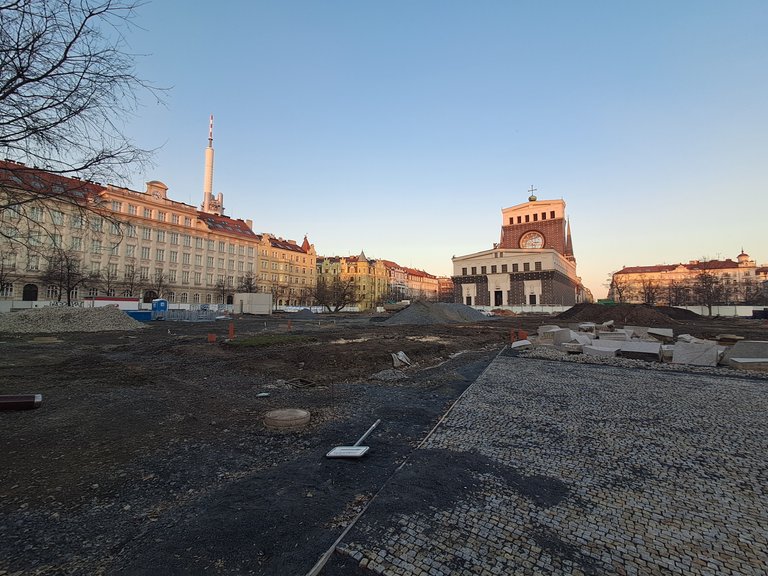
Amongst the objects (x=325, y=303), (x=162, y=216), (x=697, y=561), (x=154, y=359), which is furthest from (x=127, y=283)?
(x=697, y=561)

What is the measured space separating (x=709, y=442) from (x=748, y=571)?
10.7 ft

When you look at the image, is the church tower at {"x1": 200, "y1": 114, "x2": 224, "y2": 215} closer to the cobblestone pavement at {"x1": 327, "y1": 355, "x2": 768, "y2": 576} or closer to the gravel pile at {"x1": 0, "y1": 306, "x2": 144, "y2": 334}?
the gravel pile at {"x1": 0, "y1": 306, "x2": 144, "y2": 334}

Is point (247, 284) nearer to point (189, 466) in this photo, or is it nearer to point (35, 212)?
point (35, 212)

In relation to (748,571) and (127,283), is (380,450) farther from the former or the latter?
(127,283)

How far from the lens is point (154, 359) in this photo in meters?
13.0

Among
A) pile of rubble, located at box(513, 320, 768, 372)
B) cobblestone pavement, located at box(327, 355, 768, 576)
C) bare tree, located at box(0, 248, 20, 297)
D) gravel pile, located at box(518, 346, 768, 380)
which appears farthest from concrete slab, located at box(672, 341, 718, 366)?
bare tree, located at box(0, 248, 20, 297)

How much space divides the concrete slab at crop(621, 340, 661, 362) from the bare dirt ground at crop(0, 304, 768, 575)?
7821 millimetres

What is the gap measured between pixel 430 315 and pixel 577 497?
109 ft

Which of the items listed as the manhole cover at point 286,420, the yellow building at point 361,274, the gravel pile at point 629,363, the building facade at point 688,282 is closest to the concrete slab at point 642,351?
the gravel pile at point 629,363

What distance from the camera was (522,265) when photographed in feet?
253

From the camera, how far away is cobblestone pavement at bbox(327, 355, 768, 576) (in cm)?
259

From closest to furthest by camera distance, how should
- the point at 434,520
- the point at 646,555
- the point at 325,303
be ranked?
the point at 646,555, the point at 434,520, the point at 325,303

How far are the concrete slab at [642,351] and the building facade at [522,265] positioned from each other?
65.2 m

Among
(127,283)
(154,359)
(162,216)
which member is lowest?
(154,359)
